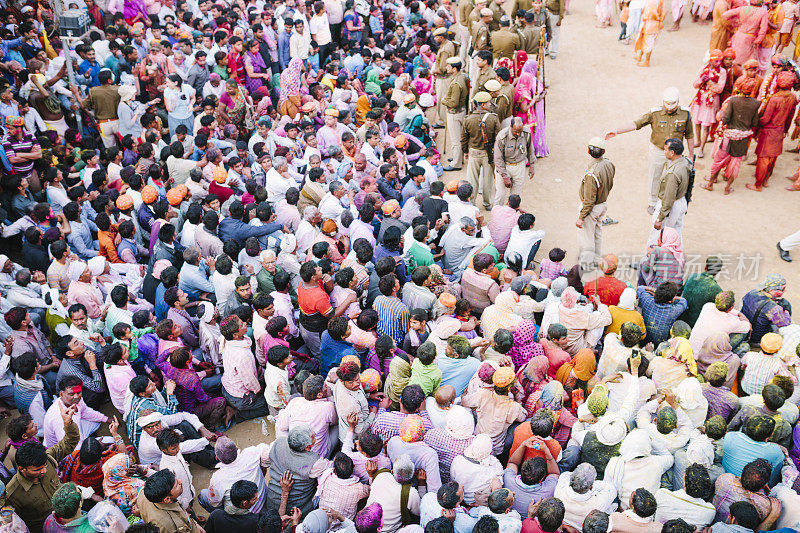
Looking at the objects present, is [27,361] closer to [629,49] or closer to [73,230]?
[73,230]

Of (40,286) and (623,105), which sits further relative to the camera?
(623,105)

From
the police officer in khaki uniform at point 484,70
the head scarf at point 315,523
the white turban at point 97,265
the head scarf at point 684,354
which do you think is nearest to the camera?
the head scarf at point 315,523

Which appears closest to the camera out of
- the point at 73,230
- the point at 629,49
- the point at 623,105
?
the point at 73,230

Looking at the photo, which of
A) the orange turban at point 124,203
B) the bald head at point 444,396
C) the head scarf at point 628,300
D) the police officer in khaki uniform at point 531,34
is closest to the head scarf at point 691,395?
the head scarf at point 628,300

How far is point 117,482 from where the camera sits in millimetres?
4941

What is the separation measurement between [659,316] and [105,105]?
7.90 metres

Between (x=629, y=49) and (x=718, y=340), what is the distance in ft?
32.8

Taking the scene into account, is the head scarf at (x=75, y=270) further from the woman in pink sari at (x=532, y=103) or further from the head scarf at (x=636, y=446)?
the woman in pink sari at (x=532, y=103)

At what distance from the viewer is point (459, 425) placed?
509cm

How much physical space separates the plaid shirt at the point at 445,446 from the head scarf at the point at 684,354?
2.00 metres

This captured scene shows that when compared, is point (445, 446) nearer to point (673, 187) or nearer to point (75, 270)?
point (75, 270)

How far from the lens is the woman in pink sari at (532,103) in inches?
382

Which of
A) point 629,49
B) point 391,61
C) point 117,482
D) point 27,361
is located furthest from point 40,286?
point 629,49

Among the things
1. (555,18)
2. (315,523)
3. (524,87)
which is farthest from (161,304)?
(555,18)
